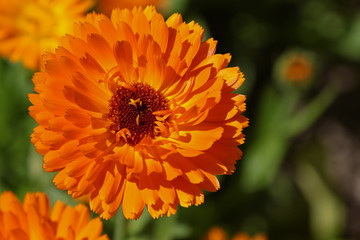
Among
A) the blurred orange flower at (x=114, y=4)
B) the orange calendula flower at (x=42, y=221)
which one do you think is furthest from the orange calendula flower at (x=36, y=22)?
the orange calendula flower at (x=42, y=221)

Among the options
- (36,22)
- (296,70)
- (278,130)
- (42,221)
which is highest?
(36,22)

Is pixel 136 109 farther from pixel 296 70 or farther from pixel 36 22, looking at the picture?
pixel 296 70

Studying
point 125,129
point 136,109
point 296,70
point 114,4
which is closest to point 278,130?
point 296,70

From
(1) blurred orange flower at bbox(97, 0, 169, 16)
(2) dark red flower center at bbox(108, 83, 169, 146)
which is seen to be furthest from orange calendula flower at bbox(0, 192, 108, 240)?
(1) blurred orange flower at bbox(97, 0, 169, 16)

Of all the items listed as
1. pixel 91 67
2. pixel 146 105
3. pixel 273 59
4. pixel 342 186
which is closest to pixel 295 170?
pixel 342 186

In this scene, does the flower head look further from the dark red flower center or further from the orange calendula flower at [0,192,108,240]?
the orange calendula flower at [0,192,108,240]

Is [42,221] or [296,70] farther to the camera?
[296,70]

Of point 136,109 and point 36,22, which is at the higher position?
point 36,22
